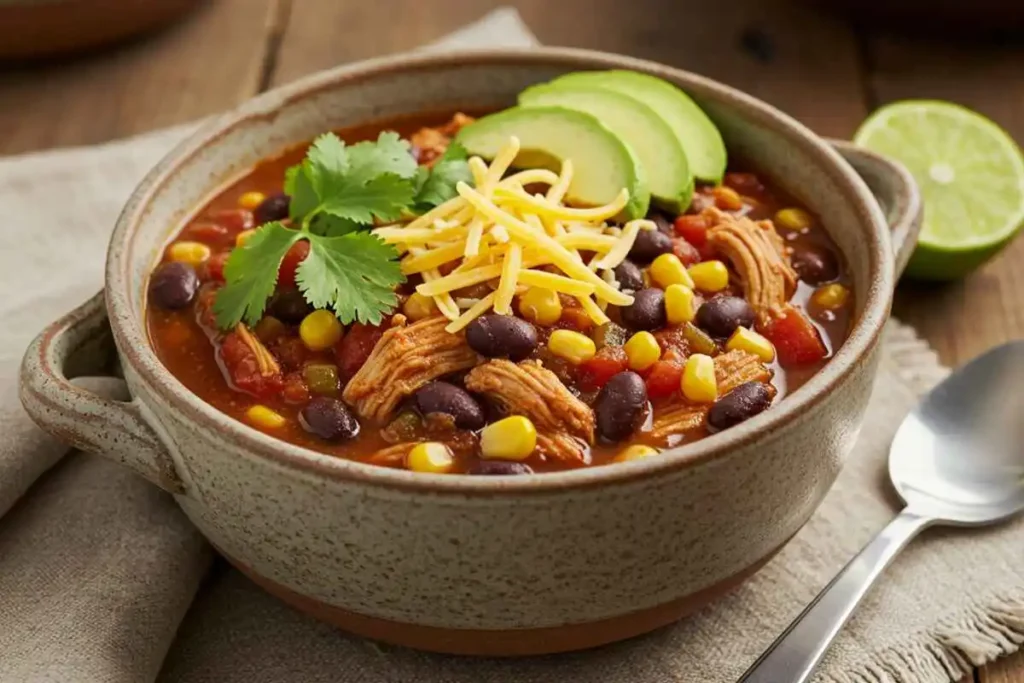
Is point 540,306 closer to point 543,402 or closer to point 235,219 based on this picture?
point 543,402

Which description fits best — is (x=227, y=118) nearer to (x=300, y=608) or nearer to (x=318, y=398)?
(x=318, y=398)

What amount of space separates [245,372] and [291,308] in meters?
0.21

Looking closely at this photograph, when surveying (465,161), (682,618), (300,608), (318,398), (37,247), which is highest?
(465,161)

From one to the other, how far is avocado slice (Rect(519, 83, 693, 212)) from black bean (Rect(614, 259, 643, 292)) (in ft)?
1.14

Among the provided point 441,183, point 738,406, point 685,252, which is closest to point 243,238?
point 441,183

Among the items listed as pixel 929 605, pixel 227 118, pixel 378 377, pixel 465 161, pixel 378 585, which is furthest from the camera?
pixel 227 118

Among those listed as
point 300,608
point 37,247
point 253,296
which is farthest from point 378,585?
point 37,247

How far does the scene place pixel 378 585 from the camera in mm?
2932

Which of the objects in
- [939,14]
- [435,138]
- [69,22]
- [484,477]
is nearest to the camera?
[484,477]

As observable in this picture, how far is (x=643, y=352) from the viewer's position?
3.19 metres

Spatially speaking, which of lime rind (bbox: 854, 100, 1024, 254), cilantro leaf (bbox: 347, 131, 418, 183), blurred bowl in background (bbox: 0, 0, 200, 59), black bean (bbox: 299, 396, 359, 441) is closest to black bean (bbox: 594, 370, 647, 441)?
black bean (bbox: 299, 396, 359, 441)

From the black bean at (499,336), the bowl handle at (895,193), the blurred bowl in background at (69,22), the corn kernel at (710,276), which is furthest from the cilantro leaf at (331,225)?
the blurred bowl in background at (69,22)

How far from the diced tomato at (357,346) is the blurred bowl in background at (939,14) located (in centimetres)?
361

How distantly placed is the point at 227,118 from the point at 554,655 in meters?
1.86
